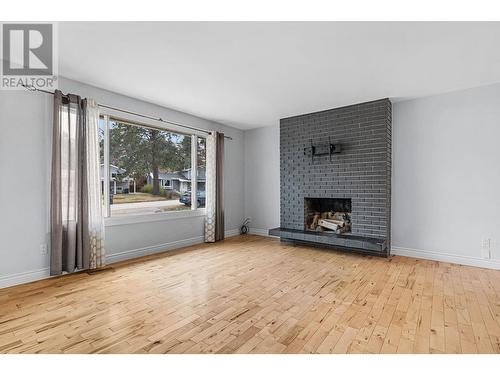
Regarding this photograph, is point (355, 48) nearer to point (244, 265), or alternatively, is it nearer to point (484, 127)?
point (484, 127)

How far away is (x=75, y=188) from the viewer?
3104 mm

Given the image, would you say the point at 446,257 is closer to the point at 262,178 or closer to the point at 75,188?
the point at 262,178

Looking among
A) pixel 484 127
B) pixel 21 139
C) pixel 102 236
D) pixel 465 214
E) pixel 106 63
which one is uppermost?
pixel 106 63

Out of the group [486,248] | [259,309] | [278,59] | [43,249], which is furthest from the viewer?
[486,248]

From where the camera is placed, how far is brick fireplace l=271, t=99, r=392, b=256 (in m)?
3.86

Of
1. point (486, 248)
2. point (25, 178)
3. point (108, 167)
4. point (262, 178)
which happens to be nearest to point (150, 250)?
point (108, 167)

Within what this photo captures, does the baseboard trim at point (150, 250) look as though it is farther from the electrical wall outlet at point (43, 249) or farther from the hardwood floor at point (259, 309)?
the electrical wall outlet at point (43, 249)

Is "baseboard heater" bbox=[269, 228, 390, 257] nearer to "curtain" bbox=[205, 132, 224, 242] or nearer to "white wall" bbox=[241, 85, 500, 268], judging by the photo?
"white wall" bbox=[241, 85, 500, 268]

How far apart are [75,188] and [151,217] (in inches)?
47.6

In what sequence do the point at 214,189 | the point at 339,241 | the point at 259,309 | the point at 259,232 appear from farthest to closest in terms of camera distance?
the point at 259,232
the point at 214,189
the point at 339,241
the point at 259,309

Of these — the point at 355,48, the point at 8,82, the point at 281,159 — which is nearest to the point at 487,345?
the point at 355,48

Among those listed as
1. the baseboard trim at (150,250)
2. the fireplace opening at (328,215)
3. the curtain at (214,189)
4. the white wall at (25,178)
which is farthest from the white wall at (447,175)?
the white wall at (25,178)

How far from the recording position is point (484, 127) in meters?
3.35
